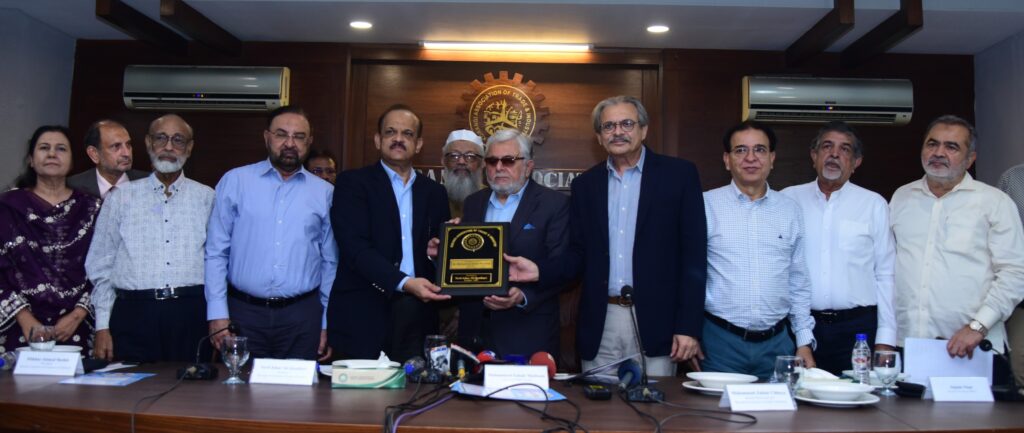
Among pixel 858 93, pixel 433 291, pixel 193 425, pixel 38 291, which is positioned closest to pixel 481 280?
pixel 433 291

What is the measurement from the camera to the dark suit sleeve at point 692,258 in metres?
2.86

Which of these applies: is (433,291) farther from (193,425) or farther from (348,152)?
(348,152)

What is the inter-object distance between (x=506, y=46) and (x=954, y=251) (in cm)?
330

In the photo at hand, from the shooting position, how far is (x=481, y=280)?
2736 millimetres

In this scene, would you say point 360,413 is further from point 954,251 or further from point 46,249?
point 954,251

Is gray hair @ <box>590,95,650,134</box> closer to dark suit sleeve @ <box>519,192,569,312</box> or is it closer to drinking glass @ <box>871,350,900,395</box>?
dark suit sleeve @ <box>519,192,569,312</box>

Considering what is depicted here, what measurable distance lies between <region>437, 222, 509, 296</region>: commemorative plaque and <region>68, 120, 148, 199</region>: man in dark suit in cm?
211

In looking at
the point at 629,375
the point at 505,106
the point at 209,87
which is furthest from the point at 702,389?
the point at 209,87

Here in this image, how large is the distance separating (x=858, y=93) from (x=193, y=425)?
16.6 feet

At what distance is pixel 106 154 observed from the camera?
394 cm

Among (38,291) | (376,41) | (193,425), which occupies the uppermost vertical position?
(376,41)

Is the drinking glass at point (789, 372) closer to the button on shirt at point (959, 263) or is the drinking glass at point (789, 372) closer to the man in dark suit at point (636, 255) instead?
the man in dark suit at point (636, 255)

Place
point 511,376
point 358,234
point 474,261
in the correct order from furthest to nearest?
point 358,234
point 474,261
point 511,376

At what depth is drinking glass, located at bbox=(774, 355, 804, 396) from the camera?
211 cm
